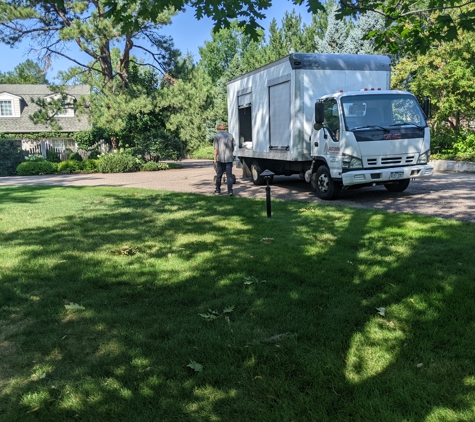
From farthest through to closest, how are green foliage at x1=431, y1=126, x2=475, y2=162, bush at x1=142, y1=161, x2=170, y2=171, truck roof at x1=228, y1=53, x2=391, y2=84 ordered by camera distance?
1. bush at x1=142, y1=161, x2=170, y2=171
2. green foliage at x1=431, y1=126, x2=475, y2=162
3. truck roof at x1=228, y1=53, x2=391, y2=84

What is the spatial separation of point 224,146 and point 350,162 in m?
3.45

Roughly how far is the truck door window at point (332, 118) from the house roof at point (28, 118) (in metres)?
33.5

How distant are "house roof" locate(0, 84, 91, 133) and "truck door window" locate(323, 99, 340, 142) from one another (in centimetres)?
3347

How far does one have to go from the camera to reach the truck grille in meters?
10.0

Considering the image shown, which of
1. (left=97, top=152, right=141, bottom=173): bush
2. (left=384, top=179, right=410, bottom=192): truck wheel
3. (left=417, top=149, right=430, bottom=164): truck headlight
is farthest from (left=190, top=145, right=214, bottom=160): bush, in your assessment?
(left=417, top=149, right=430, bottom=164): truck headlight

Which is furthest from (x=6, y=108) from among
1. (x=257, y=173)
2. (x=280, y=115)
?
(x=280, y=115)

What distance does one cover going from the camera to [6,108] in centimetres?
4241

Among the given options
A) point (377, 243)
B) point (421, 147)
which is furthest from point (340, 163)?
point (377, 243)

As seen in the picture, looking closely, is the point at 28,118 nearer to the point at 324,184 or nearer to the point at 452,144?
the point at 452,144

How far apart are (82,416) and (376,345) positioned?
1.98 metres

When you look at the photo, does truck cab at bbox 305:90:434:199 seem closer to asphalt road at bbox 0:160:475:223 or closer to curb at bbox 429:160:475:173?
asphalt road at bbox 0:160:475:223

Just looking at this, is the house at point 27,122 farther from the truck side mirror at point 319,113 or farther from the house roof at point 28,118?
the truck side mirror at point 319,113

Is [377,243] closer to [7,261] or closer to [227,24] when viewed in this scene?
[227,24]

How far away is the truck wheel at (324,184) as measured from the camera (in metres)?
10.6
